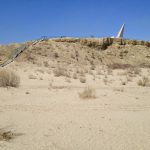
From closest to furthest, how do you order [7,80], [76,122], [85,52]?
[76,122]
[7,80]
[85,52]

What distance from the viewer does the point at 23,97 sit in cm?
1399

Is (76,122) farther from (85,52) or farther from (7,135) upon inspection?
(85,52)

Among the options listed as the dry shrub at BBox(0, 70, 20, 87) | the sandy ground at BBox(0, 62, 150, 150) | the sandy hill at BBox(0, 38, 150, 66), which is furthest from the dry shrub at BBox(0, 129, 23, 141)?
the sandy hill at BBox(0, 38, 150, 66)

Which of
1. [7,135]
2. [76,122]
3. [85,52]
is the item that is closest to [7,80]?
[76,122]

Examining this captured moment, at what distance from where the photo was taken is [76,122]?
895 cm

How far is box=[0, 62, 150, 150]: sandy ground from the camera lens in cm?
695

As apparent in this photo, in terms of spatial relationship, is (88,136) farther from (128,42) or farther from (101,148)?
(128,42)

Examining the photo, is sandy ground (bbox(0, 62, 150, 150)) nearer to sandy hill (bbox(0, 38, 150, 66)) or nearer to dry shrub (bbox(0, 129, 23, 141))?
dry shrub (bbox(0, 129, 23, 141))

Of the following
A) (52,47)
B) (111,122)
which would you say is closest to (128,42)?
(52,47)

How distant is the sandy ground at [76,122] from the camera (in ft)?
22.8

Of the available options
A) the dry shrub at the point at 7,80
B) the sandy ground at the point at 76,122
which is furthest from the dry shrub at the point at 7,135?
the dry shrub at the point at 7,80

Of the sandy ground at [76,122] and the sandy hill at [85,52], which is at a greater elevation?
the sandy hill at [85,52]

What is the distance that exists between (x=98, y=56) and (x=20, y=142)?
43147mm

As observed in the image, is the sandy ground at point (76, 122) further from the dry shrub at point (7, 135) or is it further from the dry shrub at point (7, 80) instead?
the dry shrub at point (7, 80)
